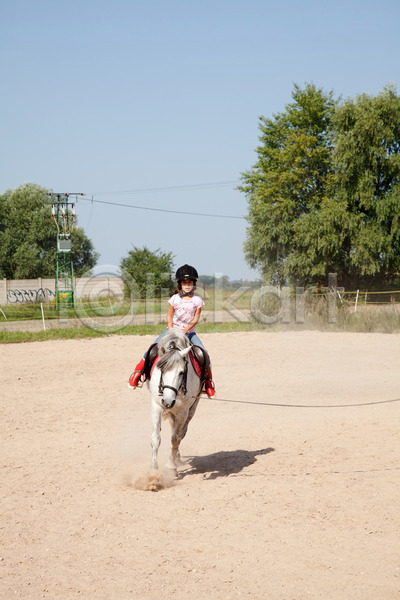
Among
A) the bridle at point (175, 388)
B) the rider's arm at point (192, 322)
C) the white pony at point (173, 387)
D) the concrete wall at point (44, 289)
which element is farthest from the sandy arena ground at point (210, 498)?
the concrete wall at point (44, 289)

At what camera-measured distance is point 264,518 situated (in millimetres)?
5113

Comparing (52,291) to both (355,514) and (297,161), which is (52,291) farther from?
(355,514)

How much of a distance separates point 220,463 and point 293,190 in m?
34.8

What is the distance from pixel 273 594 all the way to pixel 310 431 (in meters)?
4.81

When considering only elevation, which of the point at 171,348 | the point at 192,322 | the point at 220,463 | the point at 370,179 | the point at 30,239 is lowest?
the point at 220,463

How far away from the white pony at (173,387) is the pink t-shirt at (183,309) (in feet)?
1.42

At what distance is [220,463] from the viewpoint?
7.09 m

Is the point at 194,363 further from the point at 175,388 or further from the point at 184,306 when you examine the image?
the point at 175,388

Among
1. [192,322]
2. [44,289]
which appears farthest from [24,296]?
[192,322]

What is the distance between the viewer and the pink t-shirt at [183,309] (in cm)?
678

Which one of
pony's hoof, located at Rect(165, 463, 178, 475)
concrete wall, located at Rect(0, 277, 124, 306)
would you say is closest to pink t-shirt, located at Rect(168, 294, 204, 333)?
pony's hoof, located at Rect(165, 463, 178, 475)

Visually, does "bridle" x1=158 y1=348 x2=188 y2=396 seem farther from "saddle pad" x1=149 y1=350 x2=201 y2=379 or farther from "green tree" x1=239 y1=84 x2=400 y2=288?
"green tree" x1=239 y1=84 x2=400 y2=288

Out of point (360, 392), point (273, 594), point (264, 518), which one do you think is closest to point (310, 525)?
point (264, 518)

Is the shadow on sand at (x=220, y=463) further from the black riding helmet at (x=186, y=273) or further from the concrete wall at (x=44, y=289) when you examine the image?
the concrete wall at (x=44, y=289)
